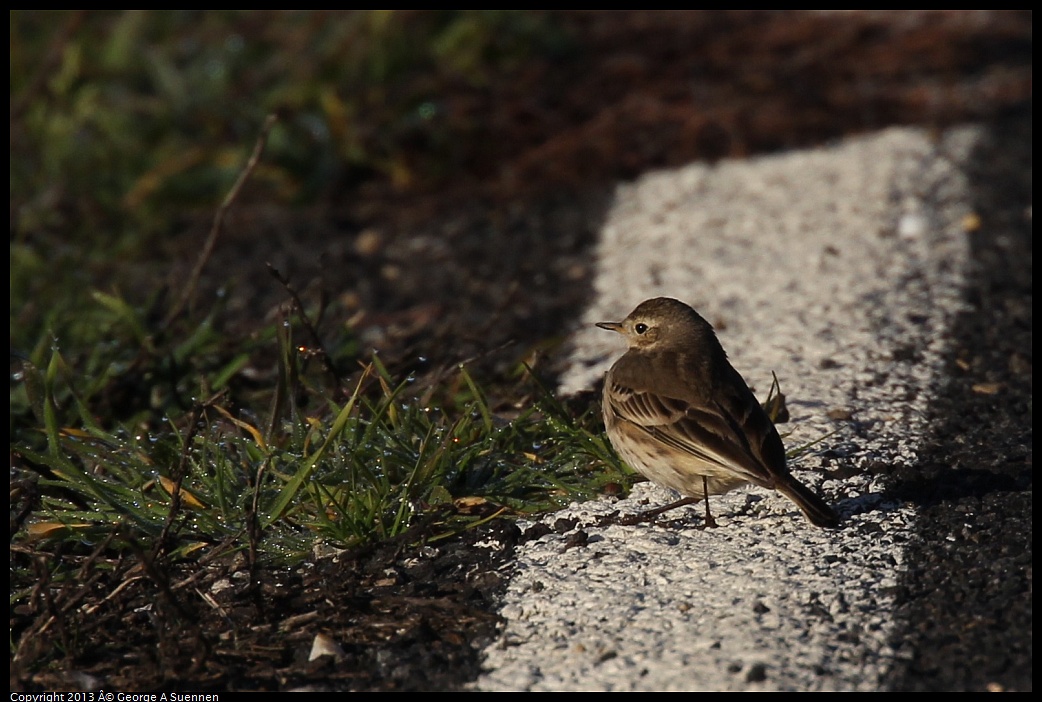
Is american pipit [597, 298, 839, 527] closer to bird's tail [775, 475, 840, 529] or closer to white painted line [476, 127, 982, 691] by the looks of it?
bird's tail [775, 475, 840, 529]

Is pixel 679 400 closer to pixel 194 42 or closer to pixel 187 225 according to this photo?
pixel 187 225

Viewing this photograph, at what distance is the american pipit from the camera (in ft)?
14.1

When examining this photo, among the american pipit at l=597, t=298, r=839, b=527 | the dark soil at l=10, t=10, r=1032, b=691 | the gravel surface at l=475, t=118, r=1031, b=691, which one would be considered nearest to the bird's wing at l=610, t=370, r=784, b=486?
the american pipit at l=597, t=298, r=839, b=527

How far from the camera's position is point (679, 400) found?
Answer: 15.6 feet

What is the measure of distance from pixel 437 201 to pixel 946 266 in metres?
3.34

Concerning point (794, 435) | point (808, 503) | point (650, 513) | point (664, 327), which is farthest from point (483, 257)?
point (808, 503)

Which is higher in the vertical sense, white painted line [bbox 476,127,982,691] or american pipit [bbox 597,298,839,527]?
american pipit [bbox 597,298,839,527]

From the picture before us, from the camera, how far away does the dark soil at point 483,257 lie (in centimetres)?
390

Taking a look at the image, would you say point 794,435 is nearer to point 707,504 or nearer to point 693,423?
point 693,423

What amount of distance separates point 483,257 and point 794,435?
310 centimetres

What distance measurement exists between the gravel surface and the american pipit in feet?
0.51

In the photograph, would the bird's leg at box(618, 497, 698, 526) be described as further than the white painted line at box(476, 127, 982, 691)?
Yes

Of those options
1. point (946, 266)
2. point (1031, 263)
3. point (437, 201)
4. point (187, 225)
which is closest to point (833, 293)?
point (946, 266)

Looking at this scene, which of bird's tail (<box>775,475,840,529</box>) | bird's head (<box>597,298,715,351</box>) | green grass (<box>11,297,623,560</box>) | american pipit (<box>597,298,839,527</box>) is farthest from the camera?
bird's head (<box>597,298,715,351</box>)
